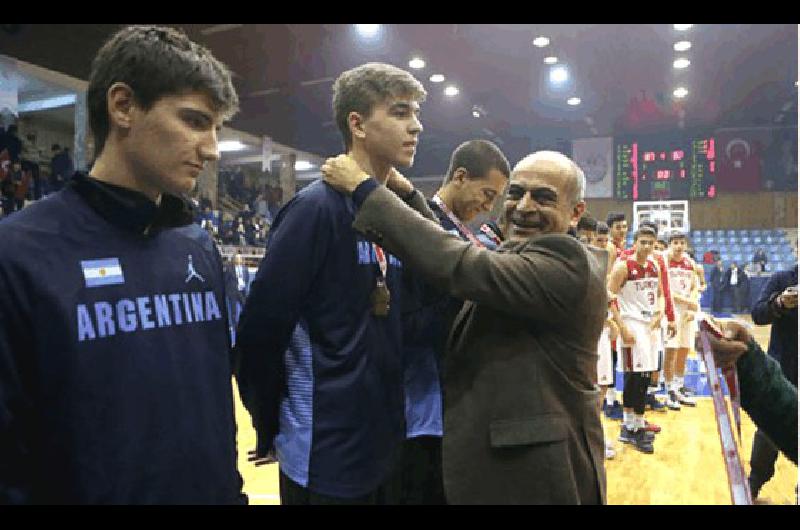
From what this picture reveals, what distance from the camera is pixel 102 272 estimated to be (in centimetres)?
109

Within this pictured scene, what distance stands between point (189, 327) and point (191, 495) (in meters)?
0.32

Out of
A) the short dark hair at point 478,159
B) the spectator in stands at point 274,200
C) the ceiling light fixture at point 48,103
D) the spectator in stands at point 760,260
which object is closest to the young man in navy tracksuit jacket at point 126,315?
the short dark hair at point 478,159

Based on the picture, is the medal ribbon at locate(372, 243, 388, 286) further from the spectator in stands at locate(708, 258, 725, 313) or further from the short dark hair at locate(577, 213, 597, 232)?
the spectator in stands at locate(708, 258, 725, 313)

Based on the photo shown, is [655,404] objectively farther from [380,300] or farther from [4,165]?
[4,165]

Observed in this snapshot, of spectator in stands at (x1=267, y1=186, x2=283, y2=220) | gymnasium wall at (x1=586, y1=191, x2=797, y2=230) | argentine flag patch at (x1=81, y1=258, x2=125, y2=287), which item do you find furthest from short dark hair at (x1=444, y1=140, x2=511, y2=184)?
gymnasium wall at (x1=586, y1=191, x2=797, y2=230)

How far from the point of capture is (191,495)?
117 cm

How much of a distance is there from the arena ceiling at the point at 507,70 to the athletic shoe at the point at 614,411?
22.4 feet

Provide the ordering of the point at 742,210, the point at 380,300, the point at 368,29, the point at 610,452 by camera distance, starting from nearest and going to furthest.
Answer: the point at 380,300, the point at 610,452, the point at 368,29, the point at 742,210

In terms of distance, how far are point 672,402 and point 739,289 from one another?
12.0 meters

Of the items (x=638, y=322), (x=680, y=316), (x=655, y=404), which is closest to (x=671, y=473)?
(x=638, y=322)

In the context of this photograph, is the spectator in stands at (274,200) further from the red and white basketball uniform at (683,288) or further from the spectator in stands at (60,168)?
the red and white basketball uniform at (683,288)

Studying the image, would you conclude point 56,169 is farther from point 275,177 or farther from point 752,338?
point 752,338

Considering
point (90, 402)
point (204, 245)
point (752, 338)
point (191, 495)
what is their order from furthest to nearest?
point (752, 338), point (204, 245), point (191, 495), point (90, 402)

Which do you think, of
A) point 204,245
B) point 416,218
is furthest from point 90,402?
point 416,218
